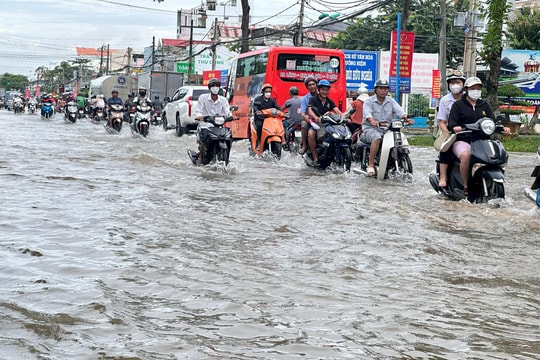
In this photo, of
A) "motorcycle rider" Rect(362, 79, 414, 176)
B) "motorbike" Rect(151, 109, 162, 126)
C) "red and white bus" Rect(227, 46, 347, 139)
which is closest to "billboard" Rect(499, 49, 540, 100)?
"motorbike" Rect(151, 109, 162, 126)

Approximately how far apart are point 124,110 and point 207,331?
21.3 meters

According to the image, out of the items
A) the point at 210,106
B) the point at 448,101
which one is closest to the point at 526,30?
the point at 210,106

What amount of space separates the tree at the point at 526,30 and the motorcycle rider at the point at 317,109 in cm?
3228

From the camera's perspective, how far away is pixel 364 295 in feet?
15.5

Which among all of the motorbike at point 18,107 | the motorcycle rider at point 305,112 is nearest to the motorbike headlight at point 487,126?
the motorcycle rider at point 305,112

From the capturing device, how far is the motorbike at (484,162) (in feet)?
28.3

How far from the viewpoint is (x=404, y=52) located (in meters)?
25.9

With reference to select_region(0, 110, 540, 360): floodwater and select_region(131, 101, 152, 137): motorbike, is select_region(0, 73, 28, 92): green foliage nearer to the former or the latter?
select_region(131, 101, 152, 137): motorbike

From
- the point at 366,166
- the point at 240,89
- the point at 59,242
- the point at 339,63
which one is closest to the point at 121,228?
the point at 59,242

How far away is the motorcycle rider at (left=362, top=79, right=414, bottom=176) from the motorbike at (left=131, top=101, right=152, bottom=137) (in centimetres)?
1098

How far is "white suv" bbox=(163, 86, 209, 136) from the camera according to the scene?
2523 centimetres

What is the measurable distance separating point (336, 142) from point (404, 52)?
14.1m

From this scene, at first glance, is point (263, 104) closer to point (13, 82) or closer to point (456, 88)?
point (456, 88)

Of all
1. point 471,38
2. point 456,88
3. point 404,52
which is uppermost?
point 471,38
